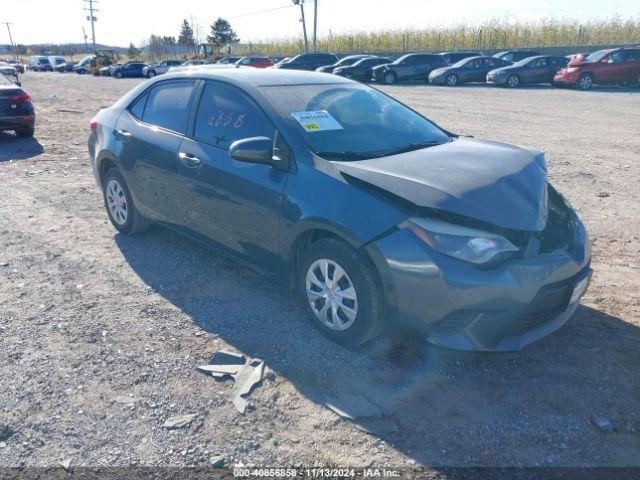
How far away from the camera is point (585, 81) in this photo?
72.8ft

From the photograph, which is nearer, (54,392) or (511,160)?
(54,392)

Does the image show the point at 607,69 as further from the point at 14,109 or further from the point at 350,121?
the point at 350,121

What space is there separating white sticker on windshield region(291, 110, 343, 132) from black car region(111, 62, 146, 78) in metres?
43.7

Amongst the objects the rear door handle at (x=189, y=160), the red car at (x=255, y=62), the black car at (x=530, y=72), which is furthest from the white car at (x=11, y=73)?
the black car at (x=530, y=72)

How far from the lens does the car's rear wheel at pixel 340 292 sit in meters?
3.21

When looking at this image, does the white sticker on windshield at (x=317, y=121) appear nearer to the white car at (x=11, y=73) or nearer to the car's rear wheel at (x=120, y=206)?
the car's rear wheel at (x=120, y=206)

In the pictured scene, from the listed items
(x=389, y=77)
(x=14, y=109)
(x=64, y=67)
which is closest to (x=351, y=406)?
(x=14, y=109)

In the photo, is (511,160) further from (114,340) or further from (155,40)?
(155,40)

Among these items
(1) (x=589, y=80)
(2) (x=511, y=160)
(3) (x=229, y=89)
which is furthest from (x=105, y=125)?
(1) (x=589, y=80)

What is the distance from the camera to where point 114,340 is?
11.9 feet

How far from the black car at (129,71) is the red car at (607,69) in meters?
33.5

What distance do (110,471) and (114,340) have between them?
123 centimetres

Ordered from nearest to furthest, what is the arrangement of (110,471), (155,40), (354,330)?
(110,471), (354,330), (155,40)

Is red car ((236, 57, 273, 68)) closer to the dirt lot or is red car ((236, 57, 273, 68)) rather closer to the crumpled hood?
the dirt lot
